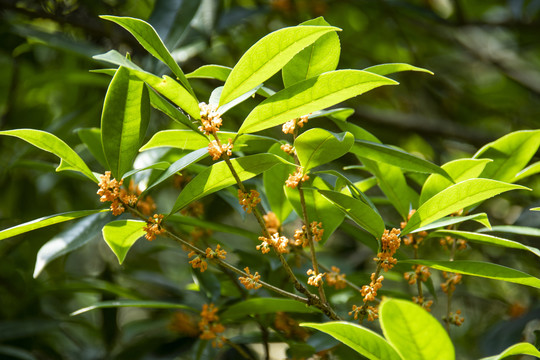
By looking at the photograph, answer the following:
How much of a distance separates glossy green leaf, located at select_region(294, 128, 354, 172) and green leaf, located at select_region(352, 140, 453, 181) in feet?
0.26

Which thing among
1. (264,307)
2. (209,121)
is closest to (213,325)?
(264,307)

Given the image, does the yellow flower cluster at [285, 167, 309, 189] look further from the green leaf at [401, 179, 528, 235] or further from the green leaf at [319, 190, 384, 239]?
the green leaf at [401, 179, 528, 235]

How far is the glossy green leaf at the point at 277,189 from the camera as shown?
1005mm

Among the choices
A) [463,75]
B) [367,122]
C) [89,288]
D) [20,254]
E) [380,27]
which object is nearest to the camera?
[89,288]

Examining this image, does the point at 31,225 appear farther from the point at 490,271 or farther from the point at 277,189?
the point at 490,271

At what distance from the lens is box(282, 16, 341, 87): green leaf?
0.82m

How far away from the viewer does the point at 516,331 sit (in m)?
1.36

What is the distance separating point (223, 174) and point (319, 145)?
0.48ft

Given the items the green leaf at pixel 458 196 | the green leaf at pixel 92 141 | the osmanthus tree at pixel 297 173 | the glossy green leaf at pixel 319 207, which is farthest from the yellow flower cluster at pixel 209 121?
the green leaf at pixel 92 141

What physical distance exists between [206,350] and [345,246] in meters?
1.26

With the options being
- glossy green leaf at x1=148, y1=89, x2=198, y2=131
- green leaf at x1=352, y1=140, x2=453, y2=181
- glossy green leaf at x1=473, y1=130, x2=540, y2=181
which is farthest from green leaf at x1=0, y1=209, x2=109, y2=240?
glossy green leaf at x1=473, y1=130, x2=540, y2=181

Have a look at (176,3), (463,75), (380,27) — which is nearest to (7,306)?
(176,3)

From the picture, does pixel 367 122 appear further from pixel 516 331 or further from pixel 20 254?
pixel 20 254

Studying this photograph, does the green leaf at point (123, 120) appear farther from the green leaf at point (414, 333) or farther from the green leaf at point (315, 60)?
the green leaf at point (414, 333)
